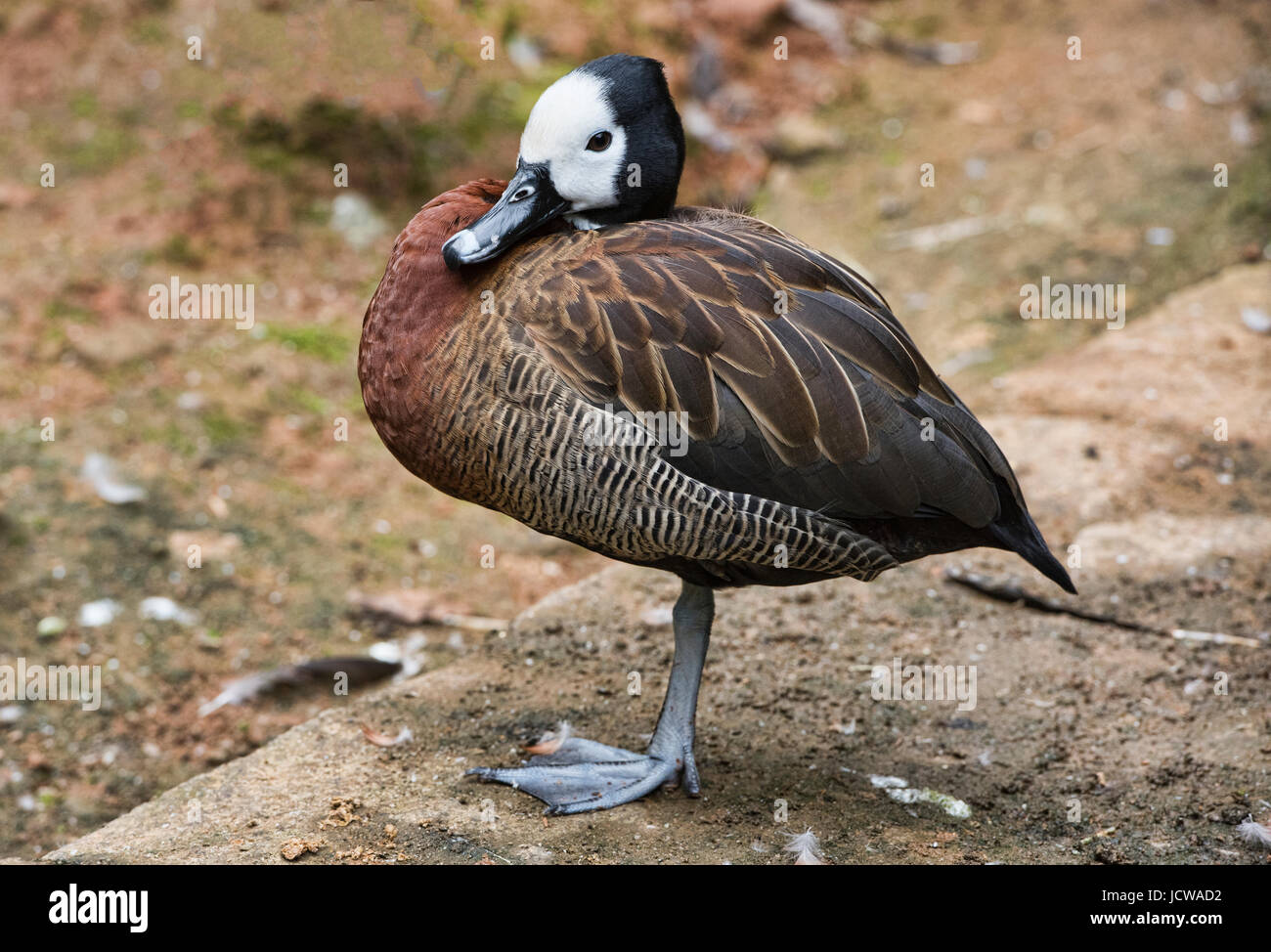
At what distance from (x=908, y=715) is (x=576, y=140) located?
2.15 m

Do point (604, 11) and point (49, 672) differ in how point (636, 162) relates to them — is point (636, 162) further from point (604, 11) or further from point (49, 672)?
point (604, 11)

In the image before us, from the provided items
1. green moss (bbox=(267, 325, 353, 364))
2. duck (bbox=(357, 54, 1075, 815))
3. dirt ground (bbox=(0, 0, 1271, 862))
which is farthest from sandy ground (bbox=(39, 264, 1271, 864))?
green moss (bbox=(267, 325, 353, 364))

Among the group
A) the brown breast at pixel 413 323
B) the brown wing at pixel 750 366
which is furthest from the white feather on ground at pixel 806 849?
the brown breast at pixel 413 323

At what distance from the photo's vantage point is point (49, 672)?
489 centimetres

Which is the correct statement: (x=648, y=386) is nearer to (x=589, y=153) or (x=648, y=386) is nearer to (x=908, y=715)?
(x=589, y=153)

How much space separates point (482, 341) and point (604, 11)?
6.33m

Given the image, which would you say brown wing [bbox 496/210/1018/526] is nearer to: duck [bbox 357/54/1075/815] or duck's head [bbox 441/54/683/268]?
duck [bbox 357/54/1075/815]

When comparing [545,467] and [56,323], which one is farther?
[56,323]

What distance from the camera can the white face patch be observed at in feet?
11.4

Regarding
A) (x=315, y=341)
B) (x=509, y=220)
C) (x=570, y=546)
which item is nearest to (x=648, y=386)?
(x=509, y=220)

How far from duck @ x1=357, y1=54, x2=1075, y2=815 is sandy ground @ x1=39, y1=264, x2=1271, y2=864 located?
14.1 inches

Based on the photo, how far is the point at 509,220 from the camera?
3471mm
